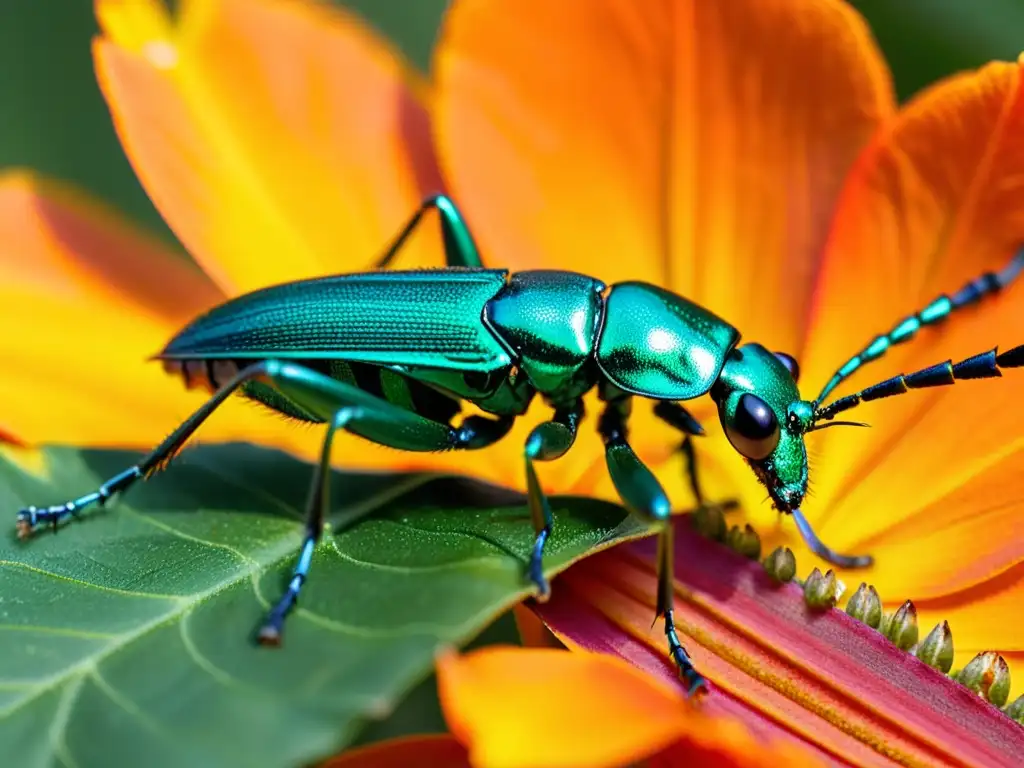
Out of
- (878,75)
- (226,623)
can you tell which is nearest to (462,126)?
(878,75)

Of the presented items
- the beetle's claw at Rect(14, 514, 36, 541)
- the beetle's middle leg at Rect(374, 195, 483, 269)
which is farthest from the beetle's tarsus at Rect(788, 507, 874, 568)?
the beetle's claw at Rect(14, 514, 36, 541)

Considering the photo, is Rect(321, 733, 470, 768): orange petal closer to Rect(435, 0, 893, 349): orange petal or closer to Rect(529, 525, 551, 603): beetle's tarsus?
Rect(529, 525, 551, 603): beetle's tarsus

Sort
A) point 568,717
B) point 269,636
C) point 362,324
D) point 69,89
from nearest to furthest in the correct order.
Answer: point 568,717, point 269,636, point 362,324, point 69,89

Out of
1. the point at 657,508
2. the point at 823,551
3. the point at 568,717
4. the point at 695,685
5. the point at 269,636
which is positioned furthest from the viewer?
the point at 823,551

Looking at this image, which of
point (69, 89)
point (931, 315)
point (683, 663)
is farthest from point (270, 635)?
point (69, 89)

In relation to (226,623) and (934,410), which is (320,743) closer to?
(226,623)

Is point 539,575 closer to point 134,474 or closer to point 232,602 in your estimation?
point 232,602
